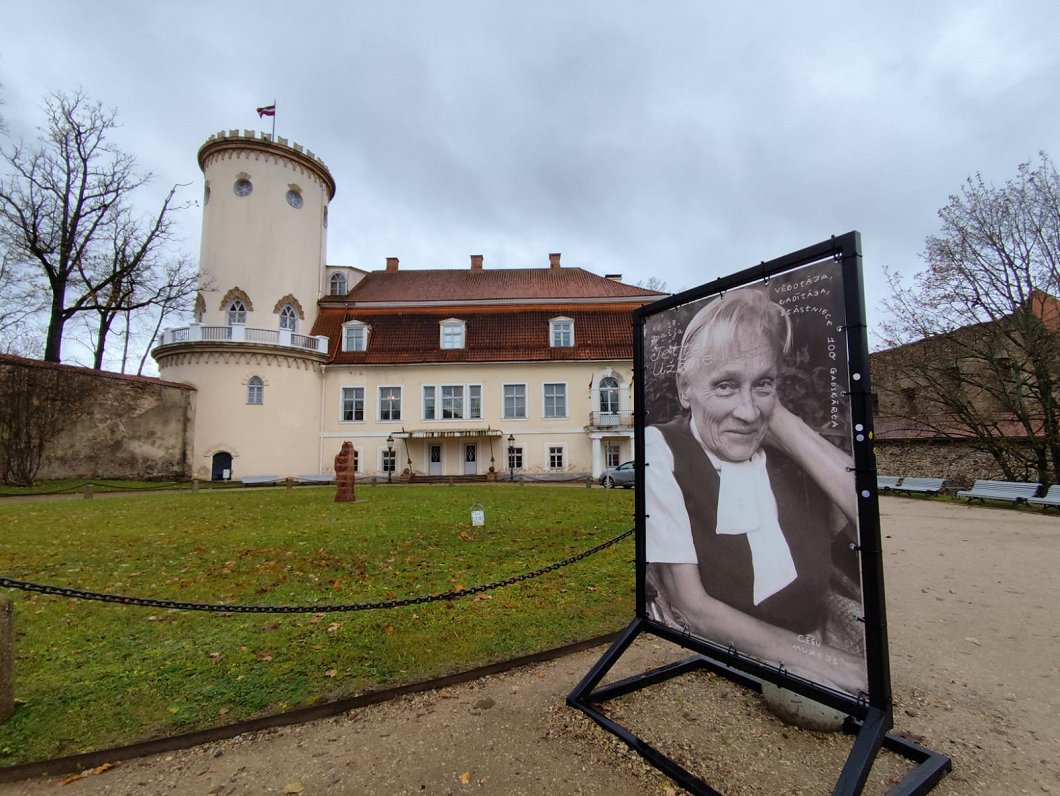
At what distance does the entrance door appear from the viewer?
25922 mm

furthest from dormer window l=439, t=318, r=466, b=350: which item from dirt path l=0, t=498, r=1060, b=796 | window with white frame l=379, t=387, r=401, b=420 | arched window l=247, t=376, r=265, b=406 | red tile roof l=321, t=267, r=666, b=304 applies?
dirt path l=0, t=498, r=1060, b=796

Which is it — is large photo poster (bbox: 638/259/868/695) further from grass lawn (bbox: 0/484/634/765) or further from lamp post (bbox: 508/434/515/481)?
lamp post (bbox: 508/434/515/481)

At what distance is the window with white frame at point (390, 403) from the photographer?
1155 inches

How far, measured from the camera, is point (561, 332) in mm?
30531

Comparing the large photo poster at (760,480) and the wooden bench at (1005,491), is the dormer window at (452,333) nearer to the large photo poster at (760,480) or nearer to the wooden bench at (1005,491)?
the wooden bench at (1005,491)

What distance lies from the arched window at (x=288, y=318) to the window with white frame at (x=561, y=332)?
14.8 metres

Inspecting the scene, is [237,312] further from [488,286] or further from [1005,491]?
[1005,491]

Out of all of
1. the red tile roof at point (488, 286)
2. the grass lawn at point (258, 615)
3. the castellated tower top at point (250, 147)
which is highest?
the castellated tower top at point (250, 147)

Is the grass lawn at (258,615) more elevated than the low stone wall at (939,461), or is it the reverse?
the low stone wall at (939,461)

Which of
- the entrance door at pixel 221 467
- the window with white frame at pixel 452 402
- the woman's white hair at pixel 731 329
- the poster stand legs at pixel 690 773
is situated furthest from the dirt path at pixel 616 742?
the entrance door at pixel 221 467

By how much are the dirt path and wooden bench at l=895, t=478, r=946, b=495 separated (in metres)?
20.2

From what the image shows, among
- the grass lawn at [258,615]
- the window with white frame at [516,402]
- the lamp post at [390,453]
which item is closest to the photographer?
the grass lawn at [258,615]

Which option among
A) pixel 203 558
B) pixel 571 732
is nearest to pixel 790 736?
pixel 571 732

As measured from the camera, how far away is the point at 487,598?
5.62 m
